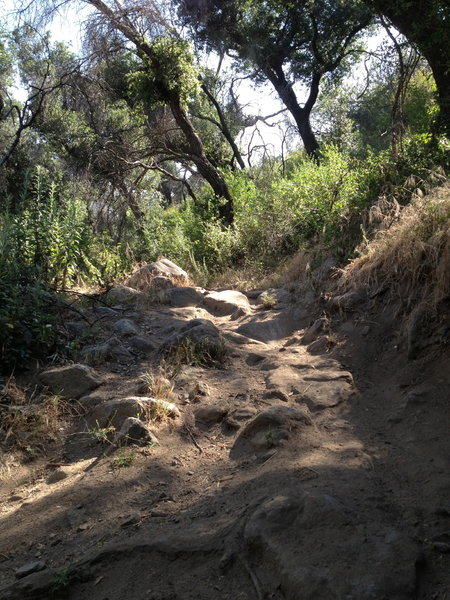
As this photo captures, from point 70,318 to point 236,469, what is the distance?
3.06m

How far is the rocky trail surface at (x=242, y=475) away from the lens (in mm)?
2156

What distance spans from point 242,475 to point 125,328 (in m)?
2.81

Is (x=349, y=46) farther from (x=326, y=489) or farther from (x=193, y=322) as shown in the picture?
(x=326, y=489)

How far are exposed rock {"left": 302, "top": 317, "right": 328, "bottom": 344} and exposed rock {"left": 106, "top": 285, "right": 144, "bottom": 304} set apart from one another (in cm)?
241

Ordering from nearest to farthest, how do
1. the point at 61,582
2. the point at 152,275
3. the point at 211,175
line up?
1. the point at 61,582
2. the point at 152,275
3. the point at 211,175

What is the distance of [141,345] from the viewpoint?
5.26 metres

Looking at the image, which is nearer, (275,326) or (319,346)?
(319,346)

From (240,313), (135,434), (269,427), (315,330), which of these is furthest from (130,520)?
(240,313)

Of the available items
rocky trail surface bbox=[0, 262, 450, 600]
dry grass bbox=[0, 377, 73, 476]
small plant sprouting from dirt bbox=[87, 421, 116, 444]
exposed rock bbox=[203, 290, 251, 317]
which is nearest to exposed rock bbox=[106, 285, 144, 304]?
exposed rock bbox=[203, 290, 251, 317]

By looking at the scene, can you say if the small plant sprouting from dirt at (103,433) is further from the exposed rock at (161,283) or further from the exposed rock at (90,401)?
the exposed rock at (161,283)

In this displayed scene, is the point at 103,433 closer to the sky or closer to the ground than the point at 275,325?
closer to the sky

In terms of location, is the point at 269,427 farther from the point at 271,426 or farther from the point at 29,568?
the point at 29,568

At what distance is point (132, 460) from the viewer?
3.34 metres

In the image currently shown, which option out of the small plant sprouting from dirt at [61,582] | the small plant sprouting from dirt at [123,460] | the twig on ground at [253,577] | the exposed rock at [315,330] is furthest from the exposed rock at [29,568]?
the exposed rock at [315,330]
